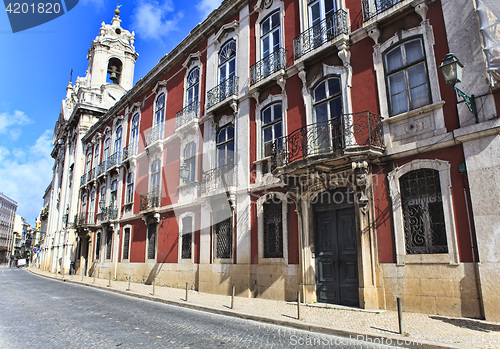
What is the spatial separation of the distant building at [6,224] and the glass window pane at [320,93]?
360 ft

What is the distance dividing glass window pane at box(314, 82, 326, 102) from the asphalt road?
7.25 m

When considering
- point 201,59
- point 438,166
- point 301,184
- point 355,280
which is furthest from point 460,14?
point 201,59

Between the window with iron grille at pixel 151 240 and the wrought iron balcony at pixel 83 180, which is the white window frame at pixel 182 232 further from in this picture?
the wrought iron balcony at pixel 83 180

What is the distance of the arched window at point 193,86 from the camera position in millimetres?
18172

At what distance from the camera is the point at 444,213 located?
8352 mm

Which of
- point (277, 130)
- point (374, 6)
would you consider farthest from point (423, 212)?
point (374, 6)

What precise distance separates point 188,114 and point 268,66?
574 centimetres

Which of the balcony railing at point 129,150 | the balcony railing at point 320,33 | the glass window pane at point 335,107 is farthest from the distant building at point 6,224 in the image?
the glass window pane at point 335,107

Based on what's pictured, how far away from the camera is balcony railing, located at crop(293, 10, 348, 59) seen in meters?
11.3

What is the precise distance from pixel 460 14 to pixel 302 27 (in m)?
5.29

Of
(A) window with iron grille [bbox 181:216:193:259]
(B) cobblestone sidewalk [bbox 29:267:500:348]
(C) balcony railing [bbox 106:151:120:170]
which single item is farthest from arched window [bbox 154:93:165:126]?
(B) cobblestone sidewalk [bbox 29:267:500:348]

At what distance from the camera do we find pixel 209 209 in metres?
15.2

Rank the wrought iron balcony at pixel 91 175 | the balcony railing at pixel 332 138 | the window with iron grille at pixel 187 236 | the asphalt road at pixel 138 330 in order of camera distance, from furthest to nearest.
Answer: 1. the wrought iron balcony at pixel 91 175
2. the window with iron grille at pixel 187 236
3. the balcony railing at pixel 332 138
4. the asphalt road at pixel 138 330

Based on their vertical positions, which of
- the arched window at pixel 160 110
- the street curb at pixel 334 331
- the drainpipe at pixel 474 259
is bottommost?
the street curb at pixel 334 331
